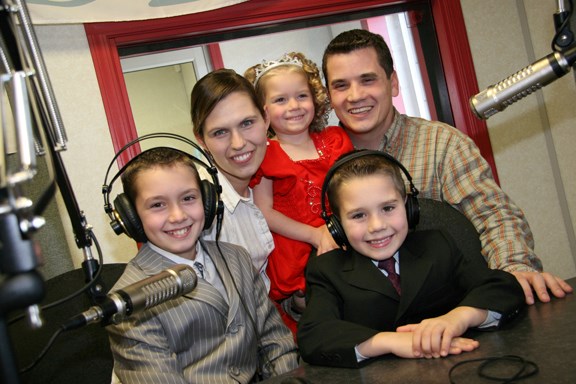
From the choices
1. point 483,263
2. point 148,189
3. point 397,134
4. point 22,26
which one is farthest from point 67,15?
point 483,263

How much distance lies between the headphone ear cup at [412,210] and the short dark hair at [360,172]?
0.06m

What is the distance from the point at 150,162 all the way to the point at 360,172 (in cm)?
61

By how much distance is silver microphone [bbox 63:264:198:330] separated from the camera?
2.99ft

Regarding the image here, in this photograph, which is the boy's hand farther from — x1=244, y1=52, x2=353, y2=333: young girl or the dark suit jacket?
x1=244, y1=52, x2=353, y2=333: young girl

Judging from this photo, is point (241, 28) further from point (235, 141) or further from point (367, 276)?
point (367, 276)

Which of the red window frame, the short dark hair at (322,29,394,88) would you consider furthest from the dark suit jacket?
the red window frame

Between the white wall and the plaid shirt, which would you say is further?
the white wall

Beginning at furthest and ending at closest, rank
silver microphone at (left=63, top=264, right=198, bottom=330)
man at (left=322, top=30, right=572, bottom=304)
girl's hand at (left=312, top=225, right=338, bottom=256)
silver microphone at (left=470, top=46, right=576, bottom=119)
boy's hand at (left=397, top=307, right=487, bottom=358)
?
1. girl's hand at (left=312, top=225, right=338, bottom=256)
2. man at (left=322, top=30, right=572, bottom=304)
3. boy's hand at (left=397, top=307, right=487, bottom=358)
4. silver microphone at (left=470, top=46, right=576, bottom=119)
5. silver microphone at (left=63, top=264, right=198, bottom=330)

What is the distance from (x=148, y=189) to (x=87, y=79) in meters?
1.23

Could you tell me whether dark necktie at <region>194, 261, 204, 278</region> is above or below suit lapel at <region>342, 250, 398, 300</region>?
above

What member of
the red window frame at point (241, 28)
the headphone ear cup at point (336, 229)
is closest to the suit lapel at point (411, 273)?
the headphone ear cup at point (336, 229)

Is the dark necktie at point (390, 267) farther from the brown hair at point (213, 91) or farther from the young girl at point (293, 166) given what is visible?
the brown hair at point (213, 91)

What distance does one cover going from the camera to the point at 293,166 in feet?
7.57

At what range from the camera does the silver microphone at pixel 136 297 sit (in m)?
0.91
